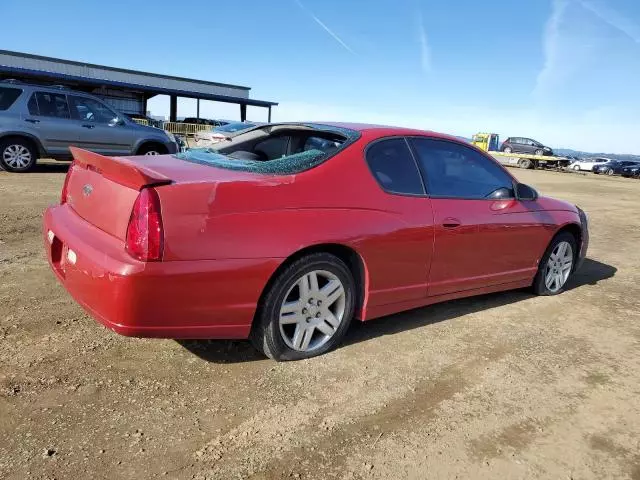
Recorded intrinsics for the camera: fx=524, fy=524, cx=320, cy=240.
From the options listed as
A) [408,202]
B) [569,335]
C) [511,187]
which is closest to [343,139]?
[408,202]

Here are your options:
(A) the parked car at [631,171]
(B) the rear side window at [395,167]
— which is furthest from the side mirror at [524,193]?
(A) the parked car at [631,171]

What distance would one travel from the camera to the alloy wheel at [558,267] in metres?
5.00

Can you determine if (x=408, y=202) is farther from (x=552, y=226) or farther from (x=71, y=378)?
(x=71, y=378)

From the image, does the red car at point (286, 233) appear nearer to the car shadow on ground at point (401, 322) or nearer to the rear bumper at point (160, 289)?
the rear bumper at point (160, 289)

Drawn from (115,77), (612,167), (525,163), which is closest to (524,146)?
(525,163)

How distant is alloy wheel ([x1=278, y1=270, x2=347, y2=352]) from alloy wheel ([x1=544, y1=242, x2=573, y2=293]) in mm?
2583

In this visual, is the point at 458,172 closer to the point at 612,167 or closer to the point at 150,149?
the point at 150,149

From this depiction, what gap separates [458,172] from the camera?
4.12 meters

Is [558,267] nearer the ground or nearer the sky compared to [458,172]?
nearer the ground

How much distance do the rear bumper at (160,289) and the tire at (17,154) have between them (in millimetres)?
8633

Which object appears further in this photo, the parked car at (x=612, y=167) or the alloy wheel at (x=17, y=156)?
the parked car at (x=612, y=167)

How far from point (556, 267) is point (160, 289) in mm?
3951

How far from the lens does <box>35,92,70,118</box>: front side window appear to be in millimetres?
10273

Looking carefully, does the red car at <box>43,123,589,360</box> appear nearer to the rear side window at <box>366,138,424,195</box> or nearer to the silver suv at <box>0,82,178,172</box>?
the rear side window at <box>366,138,424,195</box>
